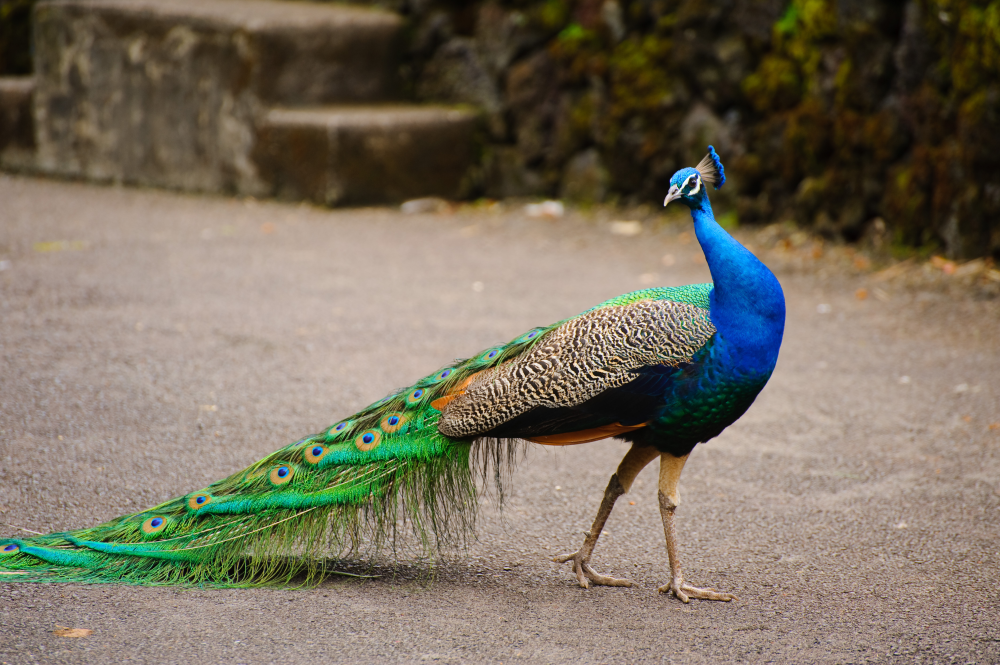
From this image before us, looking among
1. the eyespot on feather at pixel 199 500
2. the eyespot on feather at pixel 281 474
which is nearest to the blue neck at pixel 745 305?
the eyespot on feather at pixel 281 474

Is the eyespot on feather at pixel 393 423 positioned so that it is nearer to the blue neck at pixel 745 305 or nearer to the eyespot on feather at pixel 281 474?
the eyespot on feather at pixel 281 474

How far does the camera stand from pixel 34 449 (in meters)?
4.25

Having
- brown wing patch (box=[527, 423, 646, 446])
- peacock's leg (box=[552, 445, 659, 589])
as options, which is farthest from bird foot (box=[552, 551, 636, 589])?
brown wing patch (box=[527, 423, 646, 446])

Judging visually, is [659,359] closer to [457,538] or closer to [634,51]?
[457,538]

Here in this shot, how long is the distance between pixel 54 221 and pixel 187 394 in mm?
4743

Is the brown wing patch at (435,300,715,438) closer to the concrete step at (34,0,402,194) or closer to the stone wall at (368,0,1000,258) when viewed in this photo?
the stone wall at (368,0,1000,258)

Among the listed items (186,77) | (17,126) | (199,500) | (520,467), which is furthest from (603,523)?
(17,126)

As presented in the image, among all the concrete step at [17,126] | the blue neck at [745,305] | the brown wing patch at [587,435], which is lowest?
the concrete step at [17,126]

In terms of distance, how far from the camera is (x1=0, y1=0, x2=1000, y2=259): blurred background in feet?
24.5

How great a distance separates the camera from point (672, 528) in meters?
3.29

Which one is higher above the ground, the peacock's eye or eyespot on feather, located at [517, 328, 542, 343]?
the peacock's eye

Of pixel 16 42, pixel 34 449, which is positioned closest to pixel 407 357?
pixel 34 449

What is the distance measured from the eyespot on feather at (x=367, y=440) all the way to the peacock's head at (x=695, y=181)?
1231 mm

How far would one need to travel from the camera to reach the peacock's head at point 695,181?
10.4 ft
